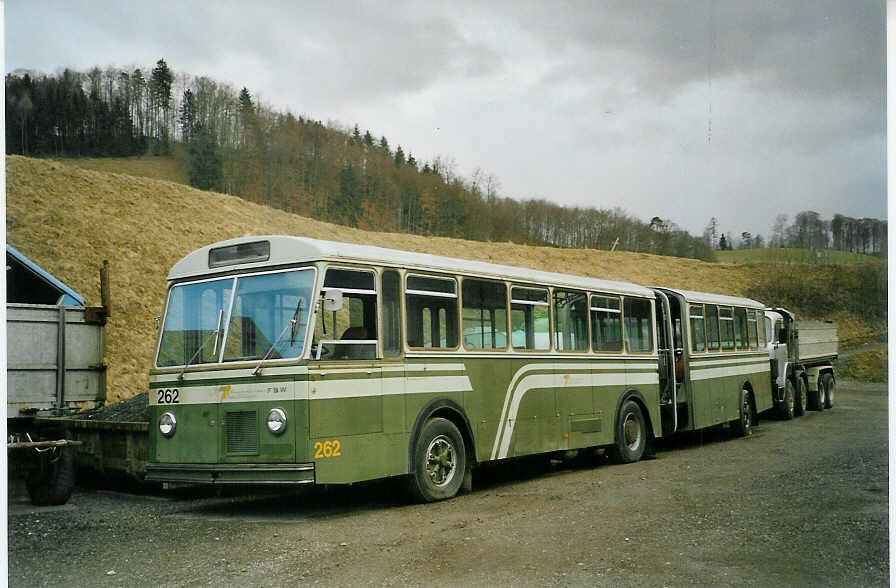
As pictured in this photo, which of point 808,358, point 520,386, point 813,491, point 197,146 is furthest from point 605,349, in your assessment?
point 197,146

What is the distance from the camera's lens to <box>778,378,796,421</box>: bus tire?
68.8 feet

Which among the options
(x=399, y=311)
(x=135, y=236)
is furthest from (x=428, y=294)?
(x=135, y=236)

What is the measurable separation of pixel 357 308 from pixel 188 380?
1794mm

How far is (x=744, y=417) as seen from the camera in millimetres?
17750

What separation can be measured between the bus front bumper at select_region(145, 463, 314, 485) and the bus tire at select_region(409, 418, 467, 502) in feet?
4.85

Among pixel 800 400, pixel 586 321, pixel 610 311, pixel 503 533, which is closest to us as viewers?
pixel 503 533

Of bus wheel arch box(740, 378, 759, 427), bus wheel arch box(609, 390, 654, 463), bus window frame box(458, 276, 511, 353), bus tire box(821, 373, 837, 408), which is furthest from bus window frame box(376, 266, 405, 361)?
bus tire box(821, 373, 837, 408)

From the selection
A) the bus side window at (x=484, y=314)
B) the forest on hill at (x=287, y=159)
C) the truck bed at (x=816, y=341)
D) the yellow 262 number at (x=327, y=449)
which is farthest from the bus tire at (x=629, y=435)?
the forest on hill at (x=287, y=159)

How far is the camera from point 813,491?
31.6 feet

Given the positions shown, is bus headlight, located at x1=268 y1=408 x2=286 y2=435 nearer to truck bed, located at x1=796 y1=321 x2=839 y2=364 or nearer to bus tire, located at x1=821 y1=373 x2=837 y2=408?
truck bed, located at x1=796 y1=321 x2=839 y2=364

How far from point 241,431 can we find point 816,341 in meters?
18.4

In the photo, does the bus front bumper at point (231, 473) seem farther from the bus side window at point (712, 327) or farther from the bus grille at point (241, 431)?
the bus side window at point (712, 327)

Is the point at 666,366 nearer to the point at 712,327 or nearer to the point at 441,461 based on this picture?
the point at 712,327

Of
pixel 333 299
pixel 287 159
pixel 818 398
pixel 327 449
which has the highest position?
pixel 287 159
